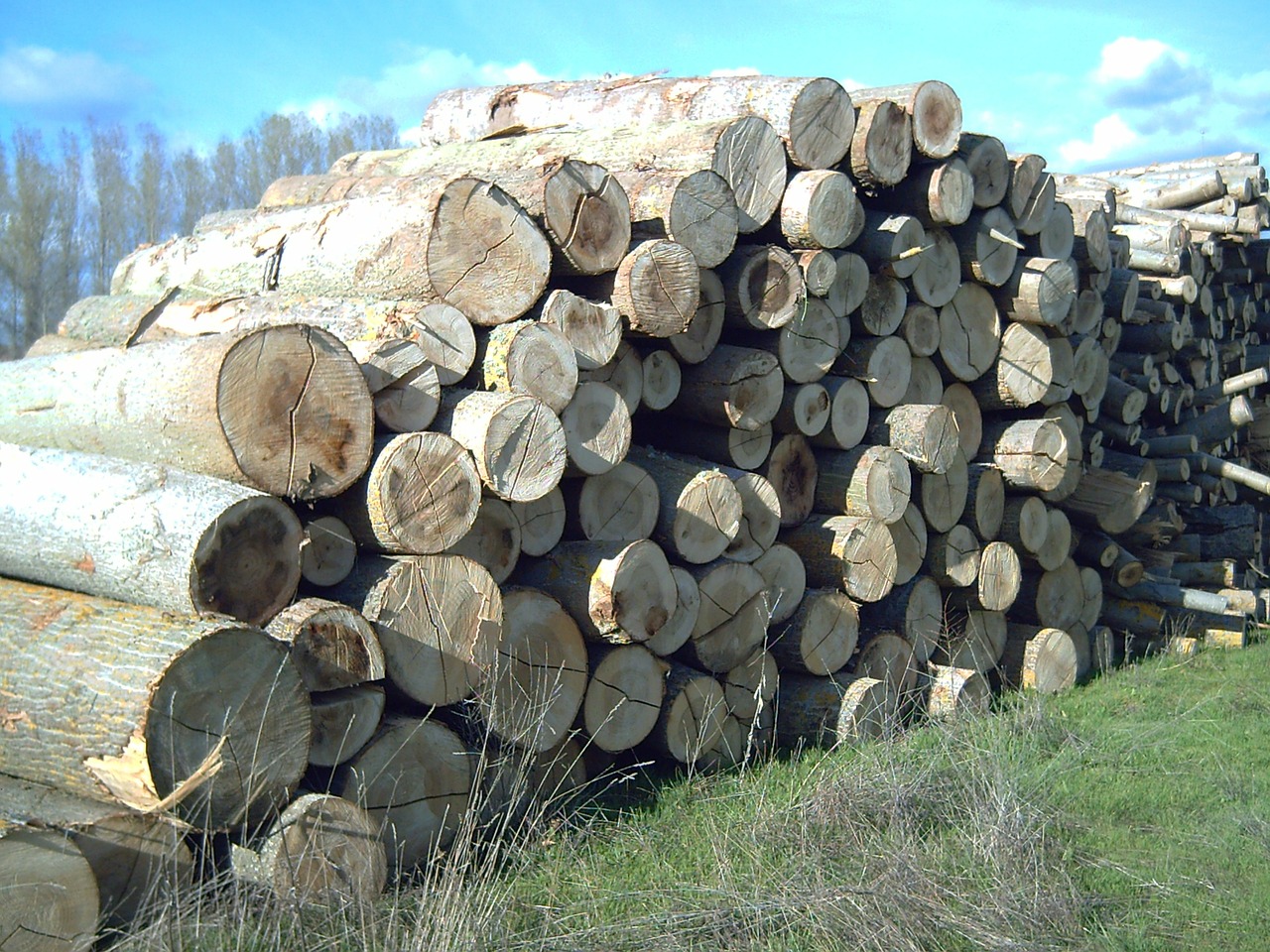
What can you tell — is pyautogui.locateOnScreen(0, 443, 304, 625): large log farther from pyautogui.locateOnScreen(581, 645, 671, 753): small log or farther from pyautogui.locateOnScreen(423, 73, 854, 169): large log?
pyautogui.locateOnScreen(423, 73, 854, 169): large log

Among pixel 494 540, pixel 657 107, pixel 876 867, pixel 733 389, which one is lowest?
pixel 876 867

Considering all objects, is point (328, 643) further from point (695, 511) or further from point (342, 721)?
point (695, 511)

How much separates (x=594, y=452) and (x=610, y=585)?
50cm

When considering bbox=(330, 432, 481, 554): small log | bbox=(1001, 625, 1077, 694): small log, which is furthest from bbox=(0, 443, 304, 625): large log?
bbox=(1001, 625, 1077, 694): small log

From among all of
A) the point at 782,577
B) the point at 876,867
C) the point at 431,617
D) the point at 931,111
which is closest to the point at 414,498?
the point at 431,617

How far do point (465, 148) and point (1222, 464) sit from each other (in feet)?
19.7

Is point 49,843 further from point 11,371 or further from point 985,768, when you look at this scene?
point 985,768

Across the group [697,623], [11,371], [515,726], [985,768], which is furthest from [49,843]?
[985,768]

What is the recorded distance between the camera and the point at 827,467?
5449 mm

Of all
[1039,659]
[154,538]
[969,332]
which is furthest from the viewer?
[1039,659]

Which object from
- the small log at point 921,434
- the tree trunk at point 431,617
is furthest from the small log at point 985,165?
the tree trunk at point 431,617

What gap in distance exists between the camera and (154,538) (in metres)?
3.07

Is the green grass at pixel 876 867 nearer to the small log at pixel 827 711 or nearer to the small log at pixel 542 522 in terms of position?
the small log at pixel 827 711

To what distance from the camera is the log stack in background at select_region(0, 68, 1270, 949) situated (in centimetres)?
322
